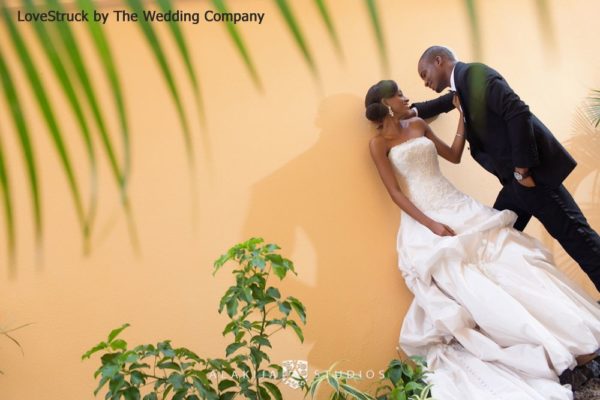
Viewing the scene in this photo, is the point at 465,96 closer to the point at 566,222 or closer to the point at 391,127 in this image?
the point at 391,127

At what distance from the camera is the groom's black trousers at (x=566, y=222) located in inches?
112

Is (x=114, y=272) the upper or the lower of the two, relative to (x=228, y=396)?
upper

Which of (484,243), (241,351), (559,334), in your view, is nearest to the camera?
(559,334)

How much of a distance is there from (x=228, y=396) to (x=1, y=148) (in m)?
2.23

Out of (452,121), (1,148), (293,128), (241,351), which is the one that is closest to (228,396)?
(241,351)

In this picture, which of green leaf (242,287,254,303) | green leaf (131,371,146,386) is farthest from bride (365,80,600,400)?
green leaf (131,371,146,386)

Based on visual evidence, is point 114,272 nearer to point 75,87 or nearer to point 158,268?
point 158,268

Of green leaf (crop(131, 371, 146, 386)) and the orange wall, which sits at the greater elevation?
the orange wall

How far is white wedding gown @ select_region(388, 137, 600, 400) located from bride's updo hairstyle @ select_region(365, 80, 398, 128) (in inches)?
7.9

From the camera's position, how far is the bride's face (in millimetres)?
3264

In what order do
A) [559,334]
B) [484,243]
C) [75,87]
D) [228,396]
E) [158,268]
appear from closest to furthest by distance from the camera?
[75,87] → [228,396] → [559,334] → [484,243] → [158,268]

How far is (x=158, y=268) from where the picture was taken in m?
3.29

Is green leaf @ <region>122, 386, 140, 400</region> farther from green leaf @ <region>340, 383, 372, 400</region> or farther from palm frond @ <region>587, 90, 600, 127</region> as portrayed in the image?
palm frond @ <region>587, 90, 600, 127</region>

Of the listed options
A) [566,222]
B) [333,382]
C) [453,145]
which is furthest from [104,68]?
[453,145]
